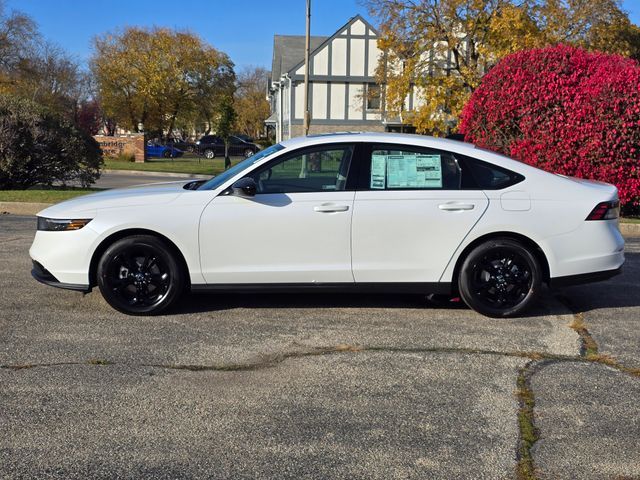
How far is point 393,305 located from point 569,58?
824cm

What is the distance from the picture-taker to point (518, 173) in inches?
223

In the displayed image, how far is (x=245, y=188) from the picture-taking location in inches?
212

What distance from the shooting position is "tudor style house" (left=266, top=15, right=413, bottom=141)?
35781 millimetres

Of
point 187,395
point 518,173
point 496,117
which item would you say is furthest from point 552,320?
point 496,117

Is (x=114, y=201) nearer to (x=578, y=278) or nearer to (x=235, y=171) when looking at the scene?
(x=235, y=171)

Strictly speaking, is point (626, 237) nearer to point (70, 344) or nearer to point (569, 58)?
point (569, 58)

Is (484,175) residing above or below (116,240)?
above

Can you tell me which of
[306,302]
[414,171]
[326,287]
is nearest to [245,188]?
[326,287]

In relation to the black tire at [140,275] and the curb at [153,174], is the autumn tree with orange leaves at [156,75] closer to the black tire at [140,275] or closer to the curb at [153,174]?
the curb at [153,174]

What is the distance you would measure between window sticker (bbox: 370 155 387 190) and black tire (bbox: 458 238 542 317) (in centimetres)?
99

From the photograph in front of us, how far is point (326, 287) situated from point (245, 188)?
3.56 ft

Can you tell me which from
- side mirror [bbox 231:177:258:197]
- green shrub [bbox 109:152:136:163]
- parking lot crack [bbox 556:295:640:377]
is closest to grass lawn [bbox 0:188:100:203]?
side mirror [bbox 231:177:258:197]

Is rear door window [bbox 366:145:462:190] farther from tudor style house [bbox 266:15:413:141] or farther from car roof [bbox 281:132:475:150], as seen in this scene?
tudor style house [bbox 266:15:413:141]

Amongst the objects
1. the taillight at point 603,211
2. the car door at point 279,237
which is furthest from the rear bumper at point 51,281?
the taillight at point 603,211
